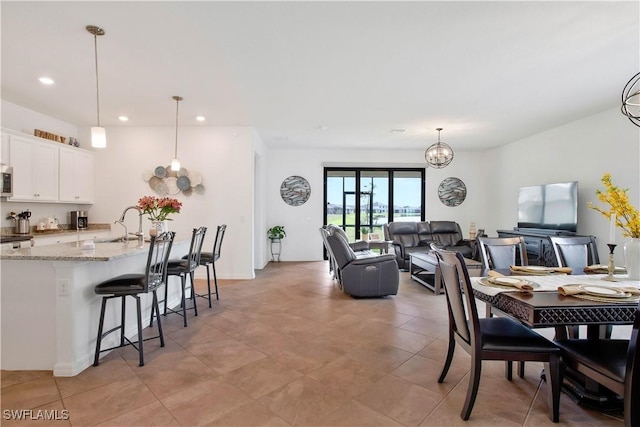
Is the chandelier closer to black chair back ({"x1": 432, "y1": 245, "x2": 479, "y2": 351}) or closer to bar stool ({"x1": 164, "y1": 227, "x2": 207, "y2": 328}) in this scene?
black chair back ({"x1": 432, "y1": 245, "x2": 479, "y2": 351})

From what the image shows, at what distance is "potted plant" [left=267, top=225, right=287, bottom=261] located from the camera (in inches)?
293

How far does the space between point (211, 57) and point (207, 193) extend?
2960 millimetres

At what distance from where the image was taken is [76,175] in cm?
523

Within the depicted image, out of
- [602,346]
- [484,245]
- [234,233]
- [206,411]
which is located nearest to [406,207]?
[234,233]

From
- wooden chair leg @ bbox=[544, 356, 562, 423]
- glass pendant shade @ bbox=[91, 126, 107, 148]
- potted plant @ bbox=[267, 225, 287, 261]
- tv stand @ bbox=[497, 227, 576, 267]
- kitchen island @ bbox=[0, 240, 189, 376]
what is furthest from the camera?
potted plant @ bbox=[267, 225, 287, 261]

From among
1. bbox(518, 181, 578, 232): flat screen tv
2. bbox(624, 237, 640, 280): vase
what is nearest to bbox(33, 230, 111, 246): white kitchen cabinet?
bbox(624, 237, 640, 280): vase

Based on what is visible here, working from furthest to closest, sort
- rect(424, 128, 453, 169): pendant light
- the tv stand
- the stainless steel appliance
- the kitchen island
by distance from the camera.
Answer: rect(424, 128, 453, 169): pendant light < the tv stand < the stainless steel appliance < the kitchen island

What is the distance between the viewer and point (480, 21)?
250 cm

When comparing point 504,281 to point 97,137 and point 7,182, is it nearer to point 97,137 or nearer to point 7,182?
point 97,137

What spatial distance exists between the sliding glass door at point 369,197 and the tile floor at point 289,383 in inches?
178

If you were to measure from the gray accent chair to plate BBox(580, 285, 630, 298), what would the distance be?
2.67 meters

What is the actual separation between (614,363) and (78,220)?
684cm

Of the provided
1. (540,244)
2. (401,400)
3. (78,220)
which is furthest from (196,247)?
(540,244)

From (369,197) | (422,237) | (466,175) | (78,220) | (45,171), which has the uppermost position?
(466,175)
